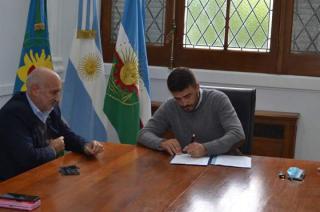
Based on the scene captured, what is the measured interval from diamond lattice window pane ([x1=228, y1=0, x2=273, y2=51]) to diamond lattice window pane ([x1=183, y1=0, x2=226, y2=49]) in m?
0.09

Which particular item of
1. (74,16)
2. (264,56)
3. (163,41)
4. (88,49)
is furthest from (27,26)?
(264,56)

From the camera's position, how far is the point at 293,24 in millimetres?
4301

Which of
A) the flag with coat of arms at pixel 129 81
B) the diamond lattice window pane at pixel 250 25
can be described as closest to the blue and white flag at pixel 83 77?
the flag with coat of arms at pixel 129 81

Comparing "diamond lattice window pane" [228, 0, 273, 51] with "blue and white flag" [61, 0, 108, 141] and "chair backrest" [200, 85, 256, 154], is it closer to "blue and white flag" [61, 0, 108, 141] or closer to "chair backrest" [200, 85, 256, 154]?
"blue and white flag" [61, 0, 108, 141]

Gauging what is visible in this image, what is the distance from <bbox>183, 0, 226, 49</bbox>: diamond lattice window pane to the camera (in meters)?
4.50

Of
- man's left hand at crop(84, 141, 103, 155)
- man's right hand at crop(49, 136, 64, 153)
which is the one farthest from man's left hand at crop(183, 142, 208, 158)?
man's right hand at crop(49, 136, 64, 153)

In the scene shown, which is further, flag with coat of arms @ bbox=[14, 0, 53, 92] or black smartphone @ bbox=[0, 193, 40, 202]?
flag with coat of arms @ bbox=[14, 0, 53, 92]

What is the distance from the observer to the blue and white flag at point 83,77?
4.16 metres

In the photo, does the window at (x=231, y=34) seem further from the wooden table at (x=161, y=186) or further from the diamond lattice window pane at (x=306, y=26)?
the wooden table at (x=161, y=186)

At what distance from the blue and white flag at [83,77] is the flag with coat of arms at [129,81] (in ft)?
0.47

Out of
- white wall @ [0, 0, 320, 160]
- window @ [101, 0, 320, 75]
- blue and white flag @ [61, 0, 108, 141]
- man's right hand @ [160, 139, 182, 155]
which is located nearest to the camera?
man's right hand @ [160, 139, 182, 155]

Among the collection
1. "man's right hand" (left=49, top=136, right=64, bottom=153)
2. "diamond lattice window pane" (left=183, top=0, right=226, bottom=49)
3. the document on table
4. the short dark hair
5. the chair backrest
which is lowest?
the document on table

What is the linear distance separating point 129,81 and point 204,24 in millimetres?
913

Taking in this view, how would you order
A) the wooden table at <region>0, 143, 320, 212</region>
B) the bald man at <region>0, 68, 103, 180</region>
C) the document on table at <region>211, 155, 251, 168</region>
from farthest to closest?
the document on table at <region>211, 155, 251, 168</region> < the bald man at <region>0, 68, 103, 180</region> < the wooden table at <region>0, 143, 320, 212</region>
